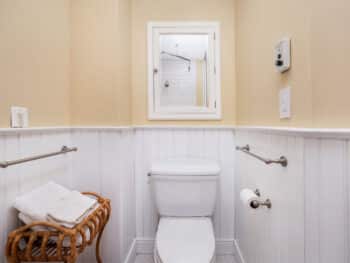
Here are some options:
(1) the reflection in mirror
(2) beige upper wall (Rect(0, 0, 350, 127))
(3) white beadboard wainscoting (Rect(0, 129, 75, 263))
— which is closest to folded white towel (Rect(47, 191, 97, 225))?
(3) white beadboard wainscoting (Rect(0, 129, 75, 263))

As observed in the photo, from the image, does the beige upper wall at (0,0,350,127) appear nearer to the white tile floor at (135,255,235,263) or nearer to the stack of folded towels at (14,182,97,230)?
the stack of folded towels at (14,182,97,230)

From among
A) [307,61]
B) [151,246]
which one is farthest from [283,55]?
[151,246]

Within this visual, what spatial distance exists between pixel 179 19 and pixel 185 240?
150 cm

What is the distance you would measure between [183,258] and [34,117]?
3.30 ft

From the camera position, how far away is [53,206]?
0.98 m

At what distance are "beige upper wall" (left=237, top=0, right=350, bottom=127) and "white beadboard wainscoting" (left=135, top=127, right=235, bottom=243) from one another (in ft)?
1.65

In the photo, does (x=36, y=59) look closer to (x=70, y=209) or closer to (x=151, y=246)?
(x=70, y=209)

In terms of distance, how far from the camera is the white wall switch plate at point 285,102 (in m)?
0.89

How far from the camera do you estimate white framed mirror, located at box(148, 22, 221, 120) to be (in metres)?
1.70

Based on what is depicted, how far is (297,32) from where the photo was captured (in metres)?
0.82

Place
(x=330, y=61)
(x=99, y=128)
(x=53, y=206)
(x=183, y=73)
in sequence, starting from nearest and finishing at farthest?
1. (x=330, y=61)
2. (x=53, y=206)
3. (x=99, y=128)
4. (x=183, y=73)

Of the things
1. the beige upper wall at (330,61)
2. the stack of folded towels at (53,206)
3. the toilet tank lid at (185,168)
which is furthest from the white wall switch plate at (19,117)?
the beige upper wall at (330,61)

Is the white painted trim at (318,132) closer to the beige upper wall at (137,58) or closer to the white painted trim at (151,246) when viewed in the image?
the beige upper wall at (137,58)

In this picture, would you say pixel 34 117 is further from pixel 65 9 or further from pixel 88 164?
pixel 65 9
